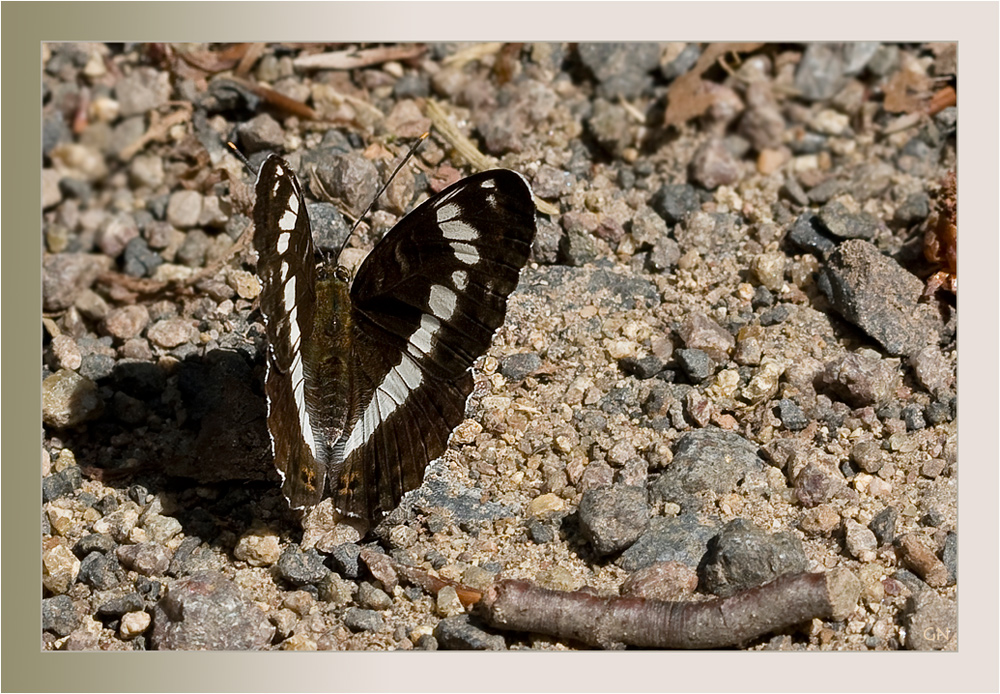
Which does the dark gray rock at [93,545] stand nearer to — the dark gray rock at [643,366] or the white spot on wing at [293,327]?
the white spot on wing at [293,327]

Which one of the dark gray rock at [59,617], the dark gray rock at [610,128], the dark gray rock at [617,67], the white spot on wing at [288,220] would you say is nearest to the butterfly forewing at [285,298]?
the white spot on wing at [288,220]

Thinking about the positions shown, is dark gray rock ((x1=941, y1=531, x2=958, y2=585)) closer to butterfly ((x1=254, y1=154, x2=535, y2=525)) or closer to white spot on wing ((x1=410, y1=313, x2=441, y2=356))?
butterfly ((x1=254, y1=154, x2=535, y2=525))

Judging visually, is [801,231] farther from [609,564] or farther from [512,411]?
[609,564]

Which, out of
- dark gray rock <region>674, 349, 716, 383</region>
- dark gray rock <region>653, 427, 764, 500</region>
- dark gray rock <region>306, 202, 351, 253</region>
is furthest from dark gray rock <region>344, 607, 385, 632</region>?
dark gray rock <region>306, 202, 351, 253</region>

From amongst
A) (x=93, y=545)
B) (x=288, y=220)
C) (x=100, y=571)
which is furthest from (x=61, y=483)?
(x=288, y=220)

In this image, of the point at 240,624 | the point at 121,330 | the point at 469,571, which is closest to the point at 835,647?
the point at 469,571

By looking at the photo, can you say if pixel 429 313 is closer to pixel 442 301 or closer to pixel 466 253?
pixel 442 301
